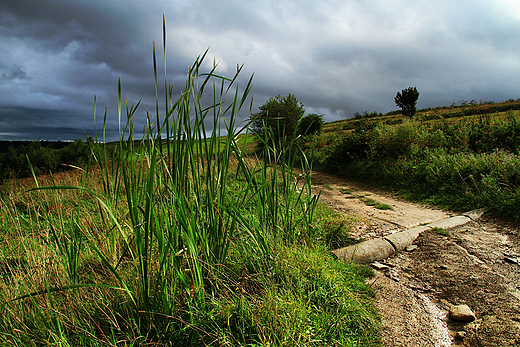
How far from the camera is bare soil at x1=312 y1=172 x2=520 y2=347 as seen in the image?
1.96m

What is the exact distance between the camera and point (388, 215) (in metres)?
4.83

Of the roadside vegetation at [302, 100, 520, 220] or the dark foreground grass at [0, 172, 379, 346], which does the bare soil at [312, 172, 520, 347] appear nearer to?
the dark foreground grass at [0, 172, 379, 346]

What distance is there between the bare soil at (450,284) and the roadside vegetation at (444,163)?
0.94m

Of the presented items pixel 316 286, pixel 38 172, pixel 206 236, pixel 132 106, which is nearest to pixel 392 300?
pixel 316 286

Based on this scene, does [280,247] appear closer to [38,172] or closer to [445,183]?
[445,183]

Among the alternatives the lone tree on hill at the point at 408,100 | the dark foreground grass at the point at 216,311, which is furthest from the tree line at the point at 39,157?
the lone tree on hill at the point at 408,100

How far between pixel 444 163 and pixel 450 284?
482cm

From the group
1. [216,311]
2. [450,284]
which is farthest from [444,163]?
[216,311]

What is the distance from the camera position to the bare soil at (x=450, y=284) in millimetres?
1958

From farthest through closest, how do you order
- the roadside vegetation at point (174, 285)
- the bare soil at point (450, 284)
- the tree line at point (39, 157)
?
the tree line at point (39, 157), the bare soil at point (450, 284), the roadside vegetation at point (174, 285)

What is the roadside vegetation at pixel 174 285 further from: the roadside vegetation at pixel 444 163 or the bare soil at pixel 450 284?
the roadside vegetation at pixel 444 163

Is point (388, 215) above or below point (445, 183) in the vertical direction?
below

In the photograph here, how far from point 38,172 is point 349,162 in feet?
44.0

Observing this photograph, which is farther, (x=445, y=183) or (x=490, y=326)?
(x=445, y=183)
